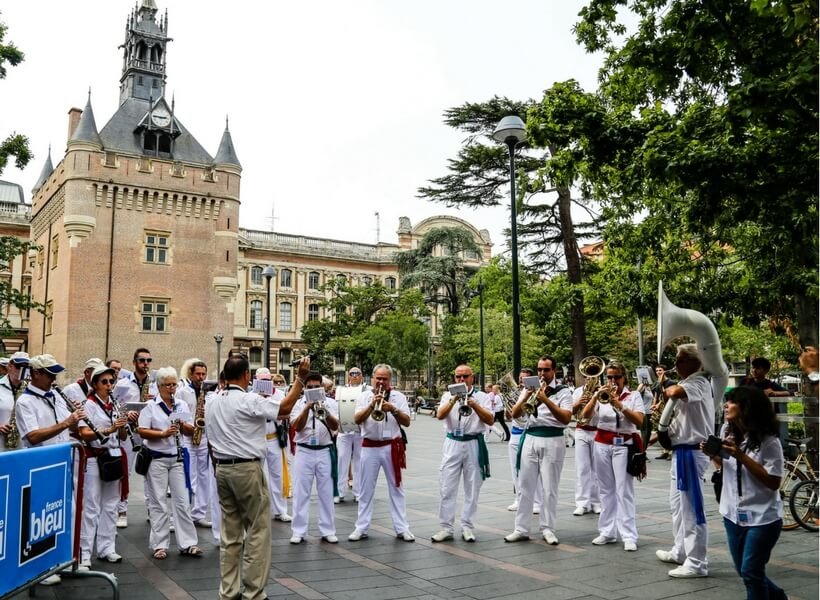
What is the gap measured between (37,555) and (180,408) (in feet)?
8.88

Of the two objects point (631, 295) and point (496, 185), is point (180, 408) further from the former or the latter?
point (496, 185)

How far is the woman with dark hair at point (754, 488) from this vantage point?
4.72m

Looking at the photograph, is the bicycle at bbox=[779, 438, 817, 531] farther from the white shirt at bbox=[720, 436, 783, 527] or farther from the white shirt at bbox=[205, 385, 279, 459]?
→ the white shirt at bbox=[205, 385, 279, 459]

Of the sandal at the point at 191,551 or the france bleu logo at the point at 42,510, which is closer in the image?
the france bleu logo at the point at 42,510

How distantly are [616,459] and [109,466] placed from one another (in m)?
5.59

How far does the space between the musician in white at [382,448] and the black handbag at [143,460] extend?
2330 millimetres

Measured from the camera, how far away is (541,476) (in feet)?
27.8

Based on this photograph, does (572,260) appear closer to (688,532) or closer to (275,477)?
(275,477)

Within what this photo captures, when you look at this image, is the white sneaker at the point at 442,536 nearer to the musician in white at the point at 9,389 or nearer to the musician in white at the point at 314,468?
the musician in white at the point at 314,468

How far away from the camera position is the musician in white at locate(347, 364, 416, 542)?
27.2ft

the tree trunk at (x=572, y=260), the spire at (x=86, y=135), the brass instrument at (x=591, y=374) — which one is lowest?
the brass instrument at (x=591, y=374)

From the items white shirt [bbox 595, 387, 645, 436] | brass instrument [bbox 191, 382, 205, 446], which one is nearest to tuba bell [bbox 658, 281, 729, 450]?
white shirt [bbox 595, 387, 645, 436]

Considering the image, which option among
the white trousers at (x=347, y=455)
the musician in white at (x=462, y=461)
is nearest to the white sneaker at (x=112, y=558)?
the musician in white at (x=462, y=461)

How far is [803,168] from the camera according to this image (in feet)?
22.9
